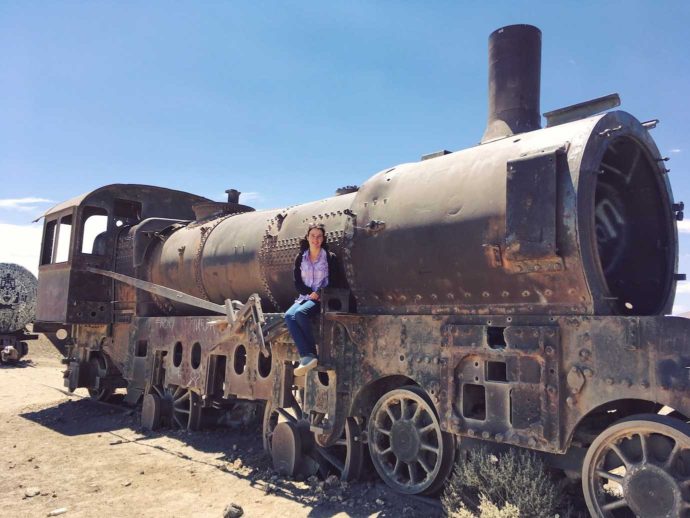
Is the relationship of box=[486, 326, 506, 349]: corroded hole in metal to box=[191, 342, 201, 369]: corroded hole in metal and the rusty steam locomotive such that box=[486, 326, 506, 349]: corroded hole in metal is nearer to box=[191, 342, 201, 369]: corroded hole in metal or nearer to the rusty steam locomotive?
the rusty steam locomotive

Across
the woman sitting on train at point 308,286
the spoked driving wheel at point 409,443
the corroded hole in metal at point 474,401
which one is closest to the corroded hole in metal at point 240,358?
the woman sitting on train at point 308,286

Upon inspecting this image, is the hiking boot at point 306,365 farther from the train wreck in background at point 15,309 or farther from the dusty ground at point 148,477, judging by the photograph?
the train wreck in background at point 15,309

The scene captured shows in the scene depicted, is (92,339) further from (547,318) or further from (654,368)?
(654,368)

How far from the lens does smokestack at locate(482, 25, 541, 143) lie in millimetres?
5582

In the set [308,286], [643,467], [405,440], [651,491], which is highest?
[308,286]

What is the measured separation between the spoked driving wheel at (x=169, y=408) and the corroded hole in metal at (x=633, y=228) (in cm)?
592

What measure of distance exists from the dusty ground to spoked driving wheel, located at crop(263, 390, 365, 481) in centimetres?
Result: 19

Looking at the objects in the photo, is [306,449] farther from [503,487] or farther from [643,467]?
[643,467]

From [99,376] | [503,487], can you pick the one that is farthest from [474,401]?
[99,376]

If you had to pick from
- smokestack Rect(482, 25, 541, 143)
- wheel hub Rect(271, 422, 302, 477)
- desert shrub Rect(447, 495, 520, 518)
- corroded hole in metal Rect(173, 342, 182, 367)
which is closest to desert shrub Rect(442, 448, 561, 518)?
desert shrub Rect(447, 495, 520, 518)

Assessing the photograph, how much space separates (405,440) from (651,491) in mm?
2023

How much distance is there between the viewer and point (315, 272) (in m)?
5.59

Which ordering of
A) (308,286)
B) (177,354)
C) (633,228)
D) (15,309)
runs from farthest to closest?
1. (15,309)
2. (177,354)
3. (308,286)
4. (633,228)

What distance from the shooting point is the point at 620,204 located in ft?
16.0
